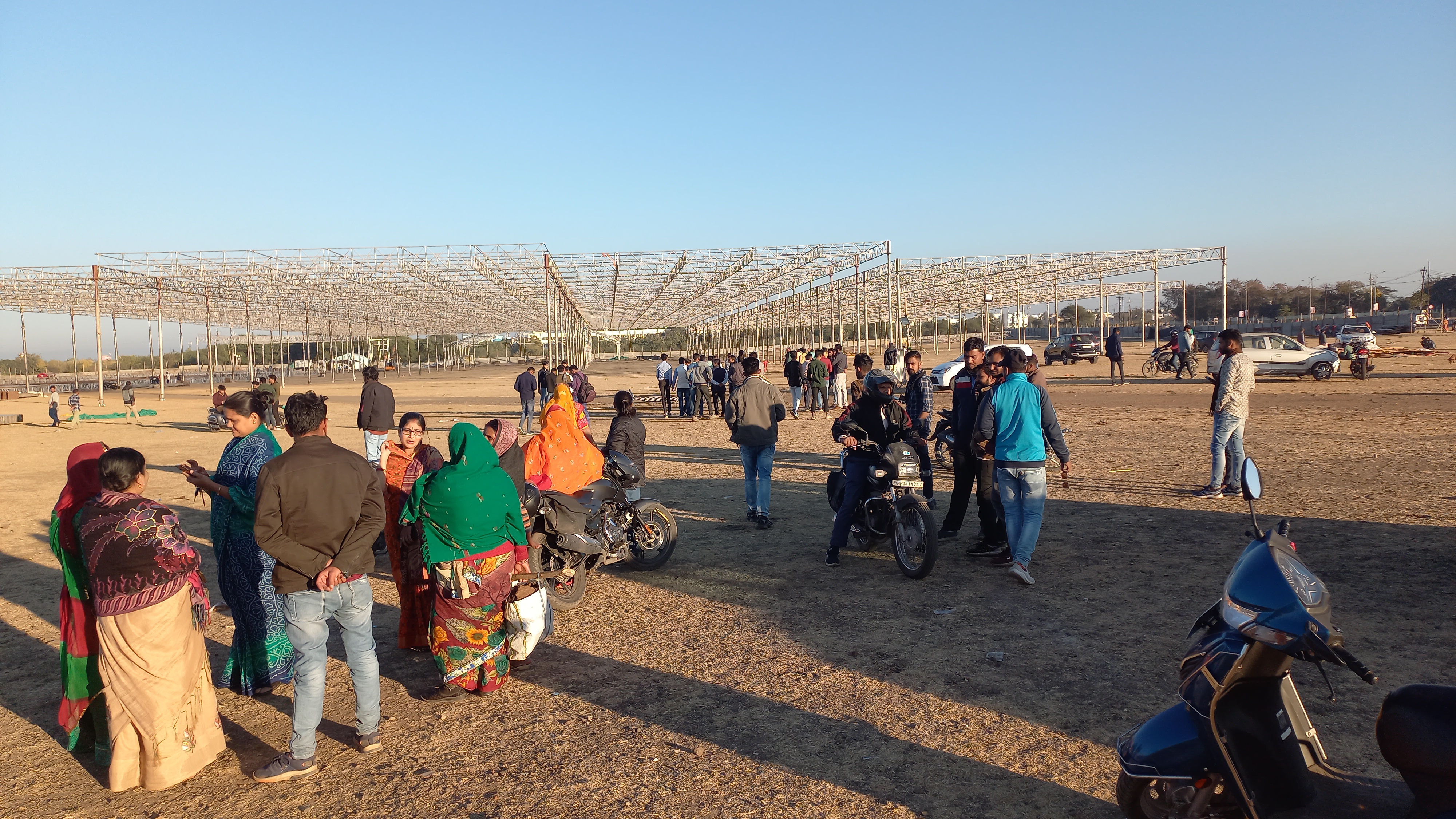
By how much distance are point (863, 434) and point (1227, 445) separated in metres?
4.39

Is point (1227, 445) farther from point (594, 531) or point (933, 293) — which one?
point (933, 293)

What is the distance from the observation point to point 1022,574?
610cm

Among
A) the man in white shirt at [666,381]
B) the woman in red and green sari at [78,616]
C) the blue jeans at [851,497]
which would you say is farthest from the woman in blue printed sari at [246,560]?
the man in white shirt at [666,381]

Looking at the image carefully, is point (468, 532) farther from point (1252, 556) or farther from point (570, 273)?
point (570, 273)

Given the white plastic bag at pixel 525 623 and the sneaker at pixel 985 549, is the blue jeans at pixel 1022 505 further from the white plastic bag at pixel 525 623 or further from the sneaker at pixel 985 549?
the white plastic bag at pixel 525 623

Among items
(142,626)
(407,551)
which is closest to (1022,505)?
(407,551)

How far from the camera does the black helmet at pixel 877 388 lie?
692 cm

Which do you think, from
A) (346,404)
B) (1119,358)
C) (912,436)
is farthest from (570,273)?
(912,436)

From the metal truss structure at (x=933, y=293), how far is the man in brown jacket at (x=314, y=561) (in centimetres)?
2266

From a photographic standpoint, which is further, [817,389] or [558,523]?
[817,389]

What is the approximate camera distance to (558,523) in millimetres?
5957

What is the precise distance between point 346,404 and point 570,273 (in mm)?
9697

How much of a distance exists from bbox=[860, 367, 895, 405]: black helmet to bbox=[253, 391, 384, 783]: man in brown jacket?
13.8 feet

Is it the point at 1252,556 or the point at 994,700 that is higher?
the point at 1252,556
